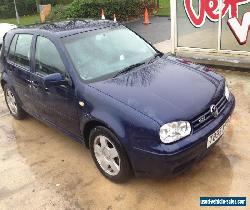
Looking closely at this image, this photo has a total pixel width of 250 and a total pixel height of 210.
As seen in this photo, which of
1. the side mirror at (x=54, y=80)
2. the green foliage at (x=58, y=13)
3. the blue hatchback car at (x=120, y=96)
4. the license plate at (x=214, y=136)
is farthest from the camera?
the green foliage at (x=58, y=13)

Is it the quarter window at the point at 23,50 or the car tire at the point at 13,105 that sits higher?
the quarter window at the point at 23,50

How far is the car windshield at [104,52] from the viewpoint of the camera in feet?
14.4

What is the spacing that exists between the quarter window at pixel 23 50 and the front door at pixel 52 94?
0.29m

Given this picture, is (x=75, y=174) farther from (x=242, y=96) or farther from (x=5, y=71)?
(x=242, y=96)

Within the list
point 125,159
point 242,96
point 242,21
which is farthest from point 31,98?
point 242,21

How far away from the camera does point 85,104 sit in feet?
13.6

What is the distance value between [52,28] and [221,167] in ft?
9.90

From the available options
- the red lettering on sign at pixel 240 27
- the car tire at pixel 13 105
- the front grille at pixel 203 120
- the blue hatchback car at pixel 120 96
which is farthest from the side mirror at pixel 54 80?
the red lettering on sign at pixel 240 27

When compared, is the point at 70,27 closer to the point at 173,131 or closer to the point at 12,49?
the point at 12,49

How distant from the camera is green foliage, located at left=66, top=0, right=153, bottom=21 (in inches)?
664

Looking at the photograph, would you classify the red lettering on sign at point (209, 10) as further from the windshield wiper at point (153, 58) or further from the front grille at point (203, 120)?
the front grille at point (203, 120)

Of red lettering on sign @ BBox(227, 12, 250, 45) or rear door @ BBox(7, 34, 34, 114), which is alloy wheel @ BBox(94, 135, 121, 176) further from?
red lettering on sign @ BBox(227, 12, 250, 45)

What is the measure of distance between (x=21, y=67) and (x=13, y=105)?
48.1 inches

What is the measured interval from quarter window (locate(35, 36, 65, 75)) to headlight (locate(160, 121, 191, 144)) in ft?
5.43
